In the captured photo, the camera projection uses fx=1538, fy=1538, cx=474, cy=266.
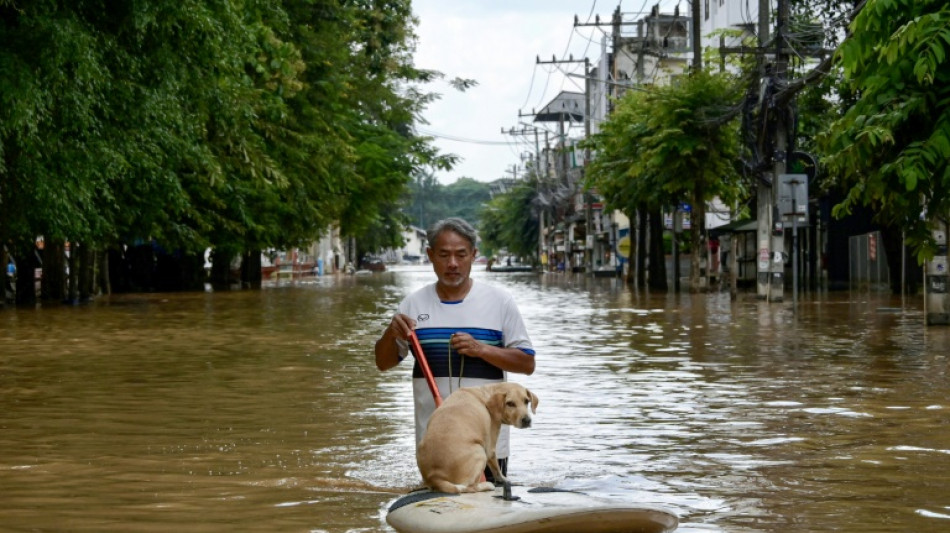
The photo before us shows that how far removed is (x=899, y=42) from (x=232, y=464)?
Answer: 752cm

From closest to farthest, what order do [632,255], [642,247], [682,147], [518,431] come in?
1. [518,431]
2. [682,147]
3. [642,247]
4. [632,255]

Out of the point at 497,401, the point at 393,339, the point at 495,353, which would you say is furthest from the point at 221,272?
the point at 497,401

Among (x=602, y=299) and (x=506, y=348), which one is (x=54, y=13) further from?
(x=602, y=299)

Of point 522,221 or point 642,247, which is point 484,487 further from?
point 522,221

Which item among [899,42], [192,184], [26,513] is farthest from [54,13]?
[192,184]

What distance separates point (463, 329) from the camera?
23.6ft

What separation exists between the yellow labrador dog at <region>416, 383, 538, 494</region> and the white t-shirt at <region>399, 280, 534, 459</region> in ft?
0.87

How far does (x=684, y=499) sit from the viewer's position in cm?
838

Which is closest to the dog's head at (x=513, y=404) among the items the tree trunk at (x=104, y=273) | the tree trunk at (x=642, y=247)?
the tree trunk at (x=104, y=273)

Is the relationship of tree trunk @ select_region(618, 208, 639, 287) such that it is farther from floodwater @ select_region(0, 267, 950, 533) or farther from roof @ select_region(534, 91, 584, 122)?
roof @ select_region(534, 91, 584, 122)

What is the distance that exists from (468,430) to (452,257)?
0.83m

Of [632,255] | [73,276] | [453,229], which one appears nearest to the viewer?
[453,229]

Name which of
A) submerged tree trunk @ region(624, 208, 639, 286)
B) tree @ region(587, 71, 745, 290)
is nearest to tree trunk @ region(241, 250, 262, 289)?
submerged tree trunk @ region(624, 208, 639, 286)

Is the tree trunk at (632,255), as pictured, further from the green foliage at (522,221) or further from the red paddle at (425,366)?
the green foliage at (522,221)
